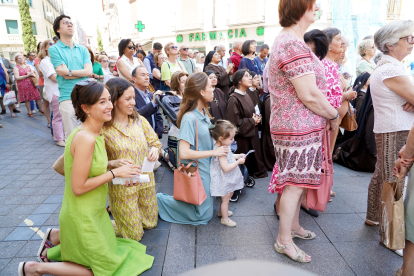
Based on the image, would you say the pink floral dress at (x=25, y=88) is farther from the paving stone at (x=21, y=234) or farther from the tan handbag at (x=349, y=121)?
the tan handbag at (x=349, y=121)

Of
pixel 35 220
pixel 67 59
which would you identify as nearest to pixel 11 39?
pixel 67 59

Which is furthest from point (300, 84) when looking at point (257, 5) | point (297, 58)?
point (257, 5)

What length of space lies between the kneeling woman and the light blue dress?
307mm

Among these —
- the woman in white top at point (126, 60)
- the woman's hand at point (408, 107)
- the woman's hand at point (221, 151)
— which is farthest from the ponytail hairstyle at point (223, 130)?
the woman in white top at point (126, 60)

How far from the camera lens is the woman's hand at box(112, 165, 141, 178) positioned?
2.03 meters

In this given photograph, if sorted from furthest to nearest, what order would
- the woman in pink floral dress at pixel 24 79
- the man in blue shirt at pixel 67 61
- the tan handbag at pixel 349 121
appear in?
the woman in pink floral dress at pixel 24 79, the man in blue shirt at pixel 67 61, the tan handbag at pixel 349 121

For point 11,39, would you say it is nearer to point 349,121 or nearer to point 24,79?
point 24,79

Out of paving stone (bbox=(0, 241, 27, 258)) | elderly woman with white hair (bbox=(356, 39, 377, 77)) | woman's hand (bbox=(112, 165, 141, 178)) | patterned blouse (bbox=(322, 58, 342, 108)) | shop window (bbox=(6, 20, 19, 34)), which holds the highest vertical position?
shop window (bbox=(6, 20, 19, 34))

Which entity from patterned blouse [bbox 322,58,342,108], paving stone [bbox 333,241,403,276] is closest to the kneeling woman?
patterned blouse [bbox 322,58,342,108]

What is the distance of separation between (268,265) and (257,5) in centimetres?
2279

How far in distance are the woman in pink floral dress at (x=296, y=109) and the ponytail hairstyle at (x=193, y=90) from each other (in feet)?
2.41

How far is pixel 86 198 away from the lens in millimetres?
1988

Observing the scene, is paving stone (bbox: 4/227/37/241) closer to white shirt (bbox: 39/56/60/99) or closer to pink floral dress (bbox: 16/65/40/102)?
white shirt (bbox: 39/56/60/99)

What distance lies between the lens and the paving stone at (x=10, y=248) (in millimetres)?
2405
